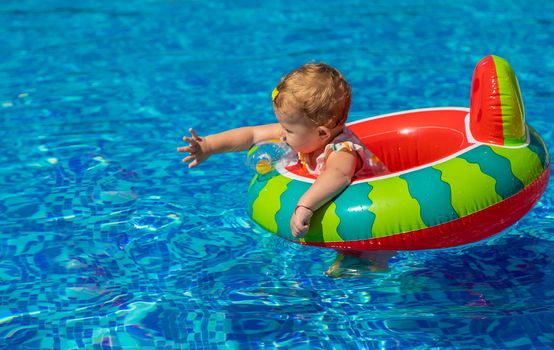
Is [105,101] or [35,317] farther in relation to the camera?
[105,101]

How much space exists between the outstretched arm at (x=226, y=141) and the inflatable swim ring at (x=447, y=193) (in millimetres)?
269

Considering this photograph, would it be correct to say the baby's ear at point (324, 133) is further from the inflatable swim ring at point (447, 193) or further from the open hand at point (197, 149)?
the open hand at point (197, 149)

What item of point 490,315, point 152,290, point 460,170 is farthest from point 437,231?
point 152,290

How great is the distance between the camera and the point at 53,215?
Answer: 16.9ft

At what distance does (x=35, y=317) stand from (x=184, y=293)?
711 mm

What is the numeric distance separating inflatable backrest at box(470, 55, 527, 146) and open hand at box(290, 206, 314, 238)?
2.97 feet

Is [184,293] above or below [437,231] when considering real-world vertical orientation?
below

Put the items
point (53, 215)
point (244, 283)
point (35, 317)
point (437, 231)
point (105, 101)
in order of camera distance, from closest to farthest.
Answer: point (437, 231) → point (35, 317) → point (244, 283) → point (53, 215) → point (105, 101)

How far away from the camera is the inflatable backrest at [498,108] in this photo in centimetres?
405

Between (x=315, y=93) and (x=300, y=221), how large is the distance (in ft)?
1.93

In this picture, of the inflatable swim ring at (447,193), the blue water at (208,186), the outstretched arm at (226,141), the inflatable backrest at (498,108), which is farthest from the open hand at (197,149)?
the inflatable backrest at (498,108)

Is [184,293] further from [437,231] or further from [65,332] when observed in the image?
[437,231]

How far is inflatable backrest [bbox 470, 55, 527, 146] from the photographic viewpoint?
4051 millimetres

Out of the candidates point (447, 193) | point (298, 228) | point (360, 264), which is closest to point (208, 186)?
point (360, 264)
